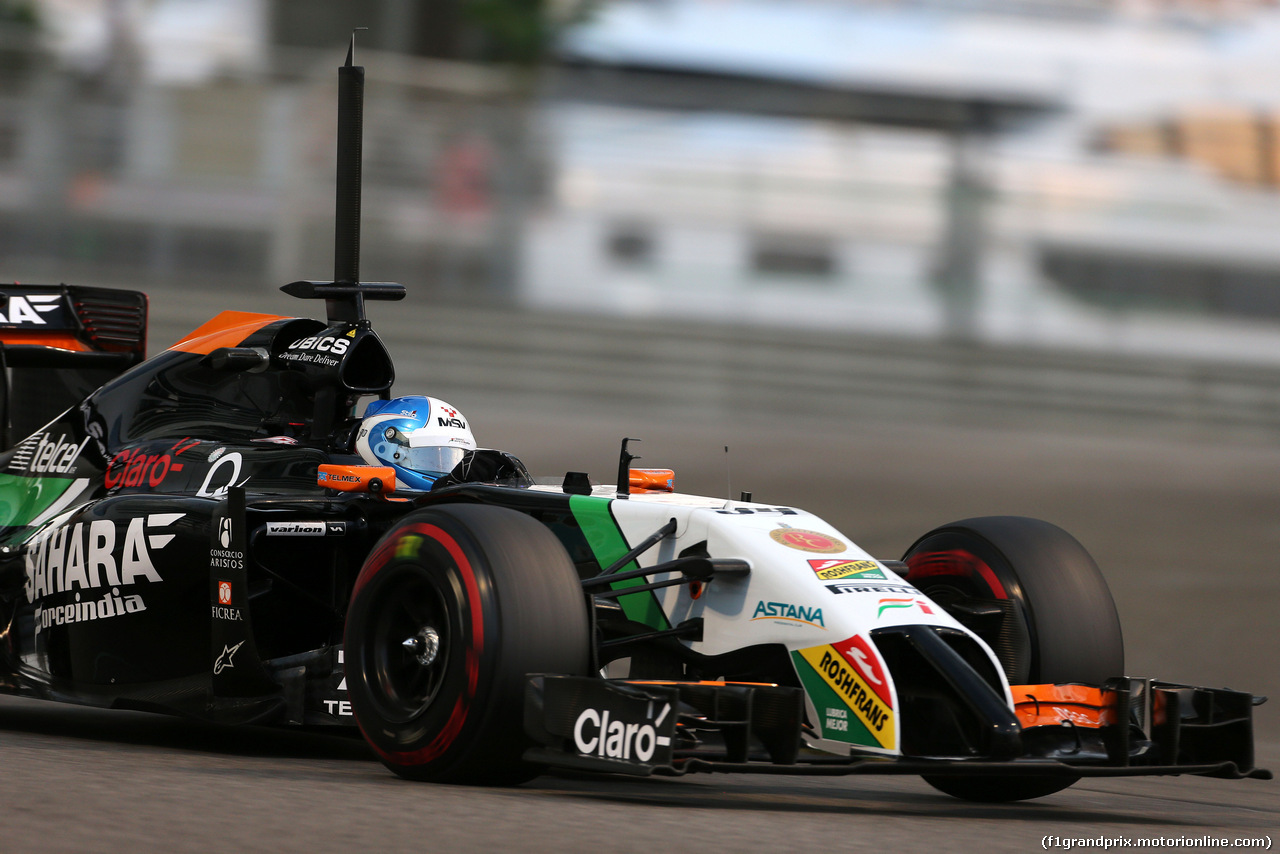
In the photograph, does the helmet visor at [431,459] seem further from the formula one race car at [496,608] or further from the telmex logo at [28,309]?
the telmex logo at [28,309]

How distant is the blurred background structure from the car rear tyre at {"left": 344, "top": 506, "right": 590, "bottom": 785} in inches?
493

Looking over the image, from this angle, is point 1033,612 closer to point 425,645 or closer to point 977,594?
point 977,594

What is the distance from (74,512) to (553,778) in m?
2.42

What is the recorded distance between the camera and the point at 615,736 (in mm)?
5352

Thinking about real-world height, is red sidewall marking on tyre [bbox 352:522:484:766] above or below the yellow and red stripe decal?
below

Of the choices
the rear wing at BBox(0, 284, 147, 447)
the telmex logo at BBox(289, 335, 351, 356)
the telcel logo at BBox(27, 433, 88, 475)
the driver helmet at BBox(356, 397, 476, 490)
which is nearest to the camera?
the driver helmet at BBox(356, 397, 476, 490)

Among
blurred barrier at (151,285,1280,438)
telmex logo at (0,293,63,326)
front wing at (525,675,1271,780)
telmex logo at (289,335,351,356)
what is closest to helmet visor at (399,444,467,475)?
telmex logo at (289,335,351,356)

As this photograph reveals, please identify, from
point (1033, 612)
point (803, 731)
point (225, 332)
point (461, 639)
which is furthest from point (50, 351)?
point (1033, 612)

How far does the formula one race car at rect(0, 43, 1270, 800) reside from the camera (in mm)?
5559

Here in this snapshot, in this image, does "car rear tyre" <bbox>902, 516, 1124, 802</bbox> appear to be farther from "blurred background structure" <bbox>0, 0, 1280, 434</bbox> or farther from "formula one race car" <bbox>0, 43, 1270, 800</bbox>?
"blurred background structure" <bbox>0, 0, 1280, 434</bbox>

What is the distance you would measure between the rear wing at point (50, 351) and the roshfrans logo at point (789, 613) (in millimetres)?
4493

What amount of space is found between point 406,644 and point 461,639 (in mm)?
350

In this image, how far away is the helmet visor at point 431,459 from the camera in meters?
7.32

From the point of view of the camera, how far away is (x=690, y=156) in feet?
64.5
